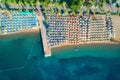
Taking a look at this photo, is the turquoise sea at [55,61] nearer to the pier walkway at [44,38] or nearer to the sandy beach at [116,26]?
the pier walkway at [44,38]

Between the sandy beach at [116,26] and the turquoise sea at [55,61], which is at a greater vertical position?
the sandy beach at [116,26]

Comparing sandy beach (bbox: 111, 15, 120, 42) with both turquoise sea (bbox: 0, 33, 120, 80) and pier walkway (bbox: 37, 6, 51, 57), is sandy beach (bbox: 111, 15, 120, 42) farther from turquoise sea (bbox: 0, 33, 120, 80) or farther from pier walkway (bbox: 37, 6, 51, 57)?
pier walkway (bbox: 37, 6, 51, 57)

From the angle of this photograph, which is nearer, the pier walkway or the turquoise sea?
the turquoise sea

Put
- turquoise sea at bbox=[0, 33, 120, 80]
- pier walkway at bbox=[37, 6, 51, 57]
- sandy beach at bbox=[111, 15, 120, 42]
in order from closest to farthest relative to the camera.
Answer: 1. turquoise sea at bbox=[0, 33, 120, 80]
2. pier walkway at bbox=[37, 6, 51, 57]
3. sandy beach at bbox=[111, 15, 120, 42]

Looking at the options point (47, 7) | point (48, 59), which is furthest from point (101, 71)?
point (47, 7)

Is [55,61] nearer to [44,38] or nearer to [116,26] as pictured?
[44,38]

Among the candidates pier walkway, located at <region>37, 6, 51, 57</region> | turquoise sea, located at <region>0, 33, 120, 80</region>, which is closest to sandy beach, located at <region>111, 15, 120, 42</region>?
turquoise sea, located at <region>0, 33, 120, 80</region>

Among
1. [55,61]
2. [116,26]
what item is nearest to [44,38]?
[55,61]

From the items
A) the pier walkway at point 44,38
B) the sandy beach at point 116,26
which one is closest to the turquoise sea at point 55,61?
the pier walkway at point 44,38
